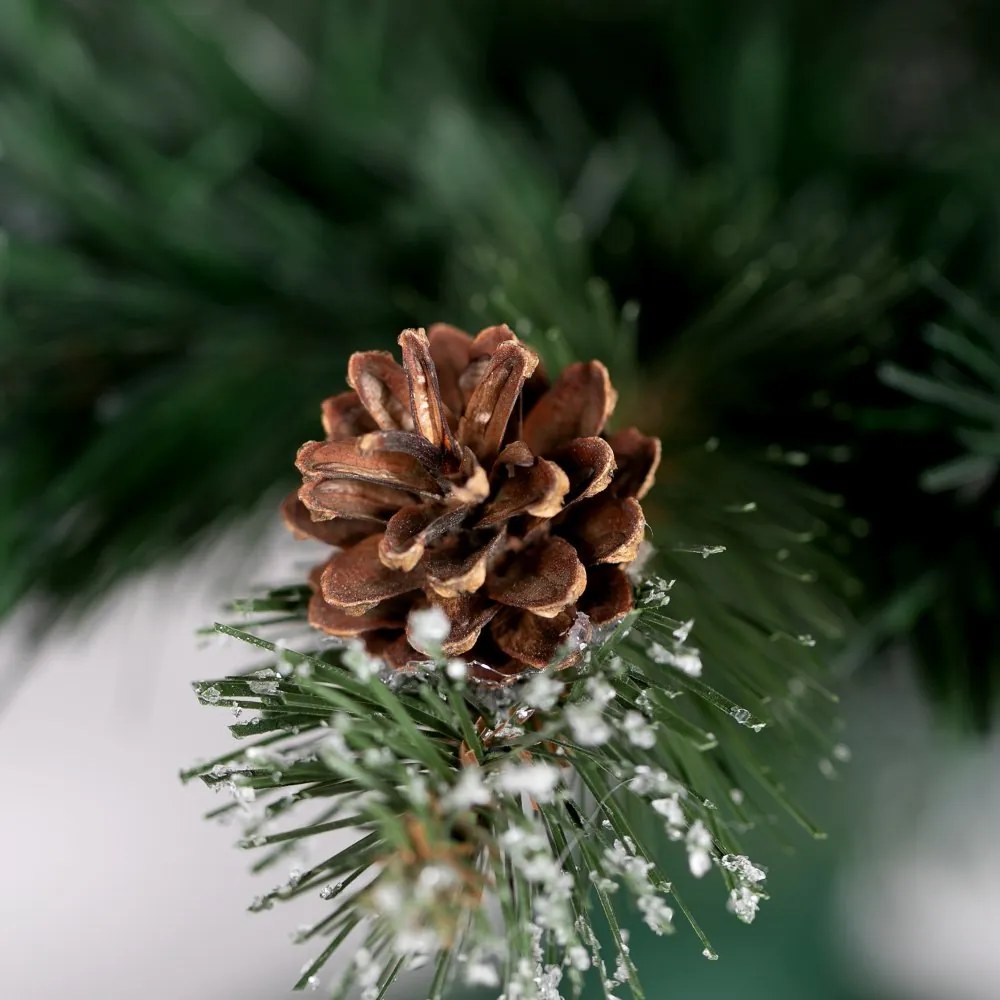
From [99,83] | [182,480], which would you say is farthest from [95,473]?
[99,83]

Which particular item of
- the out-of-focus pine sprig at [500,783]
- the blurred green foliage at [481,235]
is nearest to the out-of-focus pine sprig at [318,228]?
the blurred green foliage at [481,235]

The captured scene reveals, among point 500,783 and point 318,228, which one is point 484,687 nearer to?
point 500,783

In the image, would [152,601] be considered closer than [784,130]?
No

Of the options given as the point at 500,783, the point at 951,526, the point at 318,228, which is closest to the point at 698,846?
the point at 500,783

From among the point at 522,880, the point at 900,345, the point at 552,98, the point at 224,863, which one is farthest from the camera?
the point at 224,863

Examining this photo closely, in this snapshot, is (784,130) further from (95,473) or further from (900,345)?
(95,473)

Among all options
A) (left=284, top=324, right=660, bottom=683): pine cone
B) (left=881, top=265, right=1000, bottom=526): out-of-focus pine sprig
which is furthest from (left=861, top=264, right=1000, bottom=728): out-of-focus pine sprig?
(left=284, top=324, right=660, bottom=683): pine cone

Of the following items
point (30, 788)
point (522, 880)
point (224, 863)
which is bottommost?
point (522, 880)
